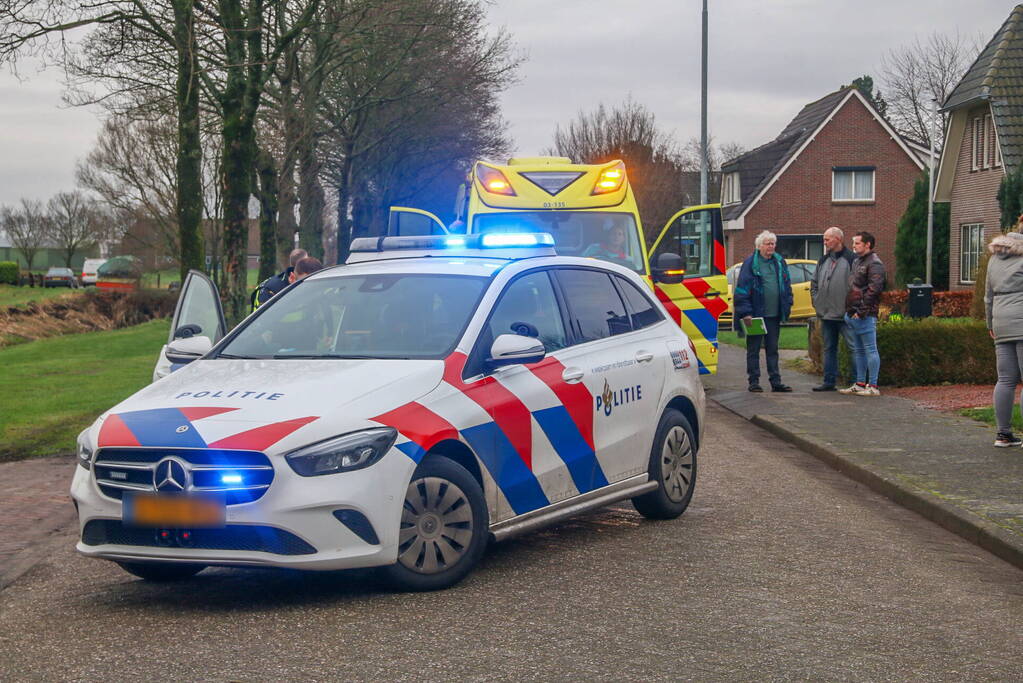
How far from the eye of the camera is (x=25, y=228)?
97312mm

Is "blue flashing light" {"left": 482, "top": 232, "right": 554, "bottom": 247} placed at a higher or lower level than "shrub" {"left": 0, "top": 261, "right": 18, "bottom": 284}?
higher

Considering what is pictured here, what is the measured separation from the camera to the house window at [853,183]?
1967 inches

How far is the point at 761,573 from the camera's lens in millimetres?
6680

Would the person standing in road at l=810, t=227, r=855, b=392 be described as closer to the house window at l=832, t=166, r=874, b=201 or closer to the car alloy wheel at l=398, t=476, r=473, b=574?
the car alloy wheel at l=398, t=476, r=473, b=574

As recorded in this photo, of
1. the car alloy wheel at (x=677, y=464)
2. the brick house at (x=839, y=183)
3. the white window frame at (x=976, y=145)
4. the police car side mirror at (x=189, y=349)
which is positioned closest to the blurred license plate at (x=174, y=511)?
the police car side mirror at (x=189, y=349)

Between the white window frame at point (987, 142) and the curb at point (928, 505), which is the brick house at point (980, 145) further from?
the curb at point (928, 505)

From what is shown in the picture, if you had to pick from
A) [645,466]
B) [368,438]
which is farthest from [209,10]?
[368,438]

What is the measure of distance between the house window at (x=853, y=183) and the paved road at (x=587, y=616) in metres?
43.6

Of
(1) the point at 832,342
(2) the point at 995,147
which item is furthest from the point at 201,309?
(2) the point at 995,147

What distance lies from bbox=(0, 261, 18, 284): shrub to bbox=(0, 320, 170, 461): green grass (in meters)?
44.5

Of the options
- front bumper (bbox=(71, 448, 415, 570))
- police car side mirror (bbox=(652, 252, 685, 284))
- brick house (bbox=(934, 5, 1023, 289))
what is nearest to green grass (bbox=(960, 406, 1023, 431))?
police car side mirror (bbox=(652, 252, 685, 284))

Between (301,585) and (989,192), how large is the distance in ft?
109

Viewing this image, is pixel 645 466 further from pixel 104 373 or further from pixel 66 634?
pixel 104 373

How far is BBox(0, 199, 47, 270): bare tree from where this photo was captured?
317 feet
